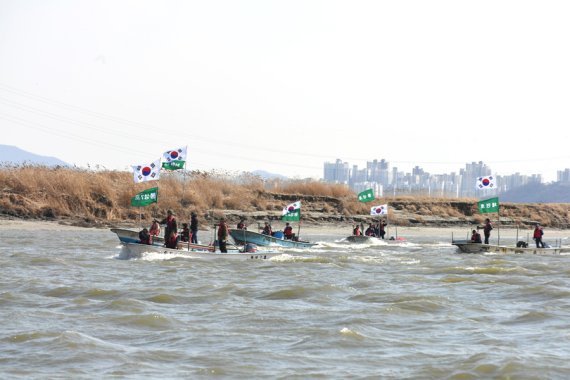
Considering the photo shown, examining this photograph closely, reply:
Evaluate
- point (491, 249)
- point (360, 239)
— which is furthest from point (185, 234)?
point (360, 239)

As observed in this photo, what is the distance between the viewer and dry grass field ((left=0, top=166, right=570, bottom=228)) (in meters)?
49.4

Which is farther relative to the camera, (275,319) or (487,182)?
(487,182)

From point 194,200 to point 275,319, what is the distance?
36892mm

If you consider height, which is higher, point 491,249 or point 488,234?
point 488,234

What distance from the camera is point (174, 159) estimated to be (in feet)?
117

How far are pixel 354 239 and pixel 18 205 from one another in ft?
54.1

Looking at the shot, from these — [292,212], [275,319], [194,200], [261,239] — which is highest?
[194,200]

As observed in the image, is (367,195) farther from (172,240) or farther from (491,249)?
(172,240)

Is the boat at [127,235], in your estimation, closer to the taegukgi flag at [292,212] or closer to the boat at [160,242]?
the boat at [160,242]

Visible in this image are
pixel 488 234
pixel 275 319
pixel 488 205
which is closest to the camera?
pixel 275 319

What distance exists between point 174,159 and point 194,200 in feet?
64.4

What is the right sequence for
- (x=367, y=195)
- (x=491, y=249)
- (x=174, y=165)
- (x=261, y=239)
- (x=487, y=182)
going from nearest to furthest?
(x=174, y=165), (x=261, y=239), (x=491, y=249), (x=487, y=182), (x=367, y=195)

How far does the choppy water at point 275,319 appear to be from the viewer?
47.1ft

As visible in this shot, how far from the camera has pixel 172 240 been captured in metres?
30.7
